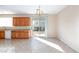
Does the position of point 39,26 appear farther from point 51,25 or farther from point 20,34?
point 20,34

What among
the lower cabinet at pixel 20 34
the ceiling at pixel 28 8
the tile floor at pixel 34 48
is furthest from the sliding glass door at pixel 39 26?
the tile floor at pixel 34 48

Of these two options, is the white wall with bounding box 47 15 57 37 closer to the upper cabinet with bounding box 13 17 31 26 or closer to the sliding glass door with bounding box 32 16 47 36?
the sliding glass door with bounding box 32 16 47 36

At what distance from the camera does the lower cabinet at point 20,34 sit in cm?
983

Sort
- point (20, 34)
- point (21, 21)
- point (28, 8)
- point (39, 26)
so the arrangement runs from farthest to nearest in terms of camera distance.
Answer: point (39, 26)
point (21, 21)
point (20, 34)
point (28, 8)

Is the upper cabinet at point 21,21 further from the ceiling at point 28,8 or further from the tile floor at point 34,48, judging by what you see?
the tile floor at point 34,48

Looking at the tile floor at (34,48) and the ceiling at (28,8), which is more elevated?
the ceiling at (28,8)

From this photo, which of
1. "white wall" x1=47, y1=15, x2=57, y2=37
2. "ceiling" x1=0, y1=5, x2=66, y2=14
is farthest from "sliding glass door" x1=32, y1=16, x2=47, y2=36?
"ceiling" x1=0, y1=5, x2=66, y2=14

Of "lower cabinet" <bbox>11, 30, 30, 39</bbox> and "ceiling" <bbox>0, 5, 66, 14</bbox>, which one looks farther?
"lower cabinet" <bbox>11, 30, 30, 39</bbox>

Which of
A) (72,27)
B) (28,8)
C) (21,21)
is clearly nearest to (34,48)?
(72,27)

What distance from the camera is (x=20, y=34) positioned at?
32.3 ft

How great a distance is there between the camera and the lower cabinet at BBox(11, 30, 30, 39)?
32.3ft
